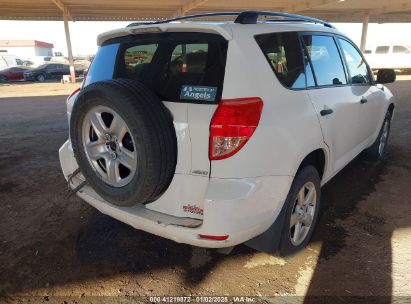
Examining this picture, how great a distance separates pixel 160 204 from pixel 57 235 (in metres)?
1.41

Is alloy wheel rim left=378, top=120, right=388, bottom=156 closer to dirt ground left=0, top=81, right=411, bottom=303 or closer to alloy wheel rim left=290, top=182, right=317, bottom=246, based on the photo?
dirt ground left=0, top=81, right=411, bottom=303

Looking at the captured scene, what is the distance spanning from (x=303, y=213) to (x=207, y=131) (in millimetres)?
1235

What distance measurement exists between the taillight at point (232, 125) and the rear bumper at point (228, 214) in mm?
200

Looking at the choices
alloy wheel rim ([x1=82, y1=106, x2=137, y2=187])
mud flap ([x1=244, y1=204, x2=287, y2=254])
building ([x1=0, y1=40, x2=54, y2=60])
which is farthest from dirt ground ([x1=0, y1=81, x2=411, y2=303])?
building ([x1=0, y1=40, x2=54, y2=60])

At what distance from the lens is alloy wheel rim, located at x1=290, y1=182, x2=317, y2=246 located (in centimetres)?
274

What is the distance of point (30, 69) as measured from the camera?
89.8 feet

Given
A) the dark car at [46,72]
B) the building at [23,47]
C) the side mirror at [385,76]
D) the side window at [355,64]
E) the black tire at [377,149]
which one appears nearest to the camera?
the side window at [355,64]

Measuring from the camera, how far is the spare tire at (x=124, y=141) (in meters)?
2.14

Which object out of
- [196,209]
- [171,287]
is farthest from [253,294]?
[196,209]

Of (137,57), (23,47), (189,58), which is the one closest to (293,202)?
(189,58)

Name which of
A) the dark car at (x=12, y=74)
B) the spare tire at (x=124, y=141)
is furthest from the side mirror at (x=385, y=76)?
the dark car at (x=12, y=74)

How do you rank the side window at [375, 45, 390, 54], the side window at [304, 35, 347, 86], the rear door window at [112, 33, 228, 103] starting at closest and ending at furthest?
the rear door window at [112, 33, 228, 103]
the side window at [304, 35, 347, 86]
the side window at [375, 45, 390, 54]

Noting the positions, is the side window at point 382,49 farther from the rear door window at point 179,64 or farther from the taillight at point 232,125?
the taillight at point 232,125

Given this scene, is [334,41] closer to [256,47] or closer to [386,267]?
[256,47]
